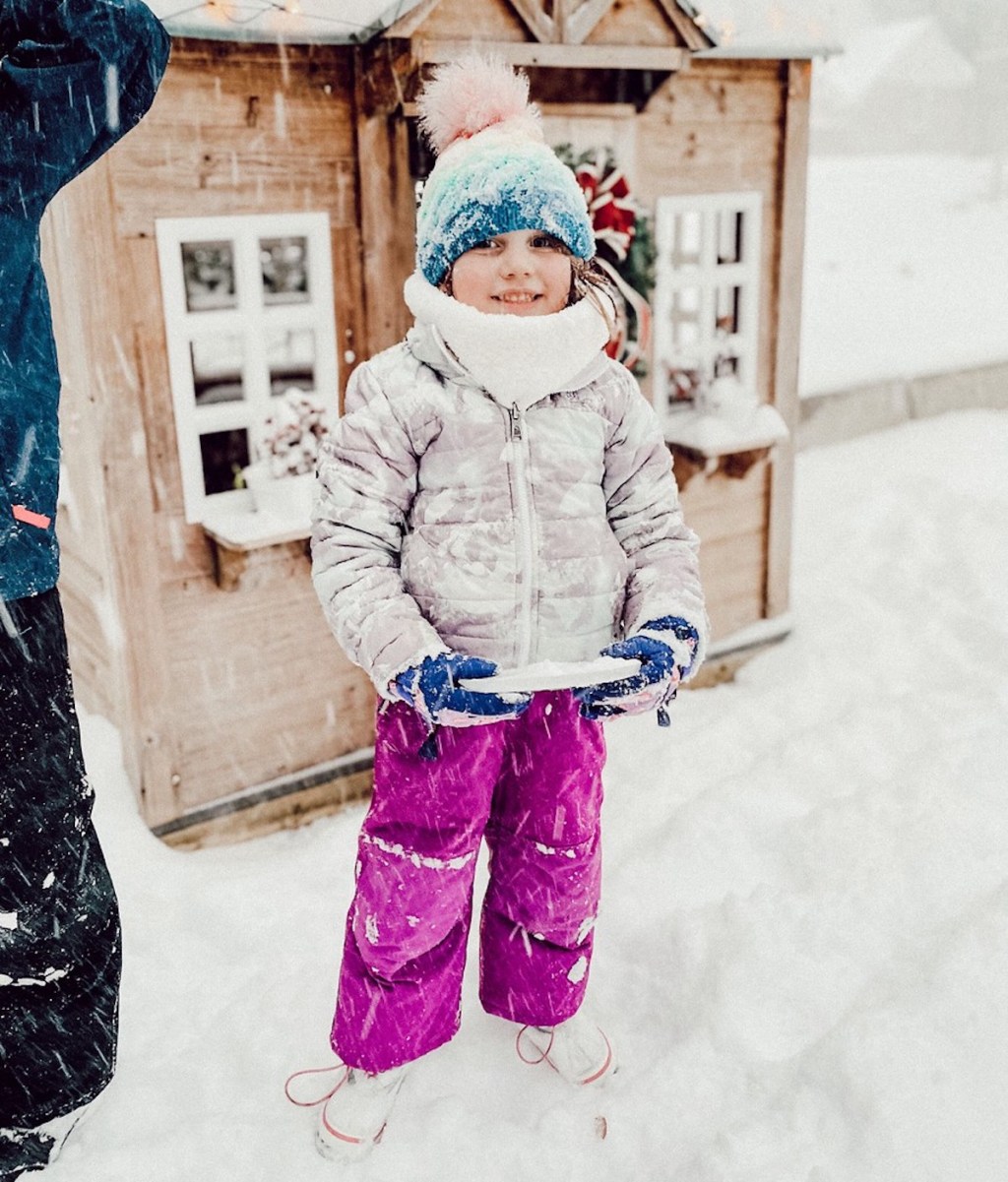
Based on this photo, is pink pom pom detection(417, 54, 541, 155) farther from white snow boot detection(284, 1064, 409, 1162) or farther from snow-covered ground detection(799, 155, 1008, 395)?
snow-covered ground detection(799, 155, 1008, 395)

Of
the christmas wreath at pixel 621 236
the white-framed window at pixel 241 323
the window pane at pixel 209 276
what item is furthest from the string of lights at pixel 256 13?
the window pane at pixel 209 276

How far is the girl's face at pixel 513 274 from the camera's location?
2.19 metres

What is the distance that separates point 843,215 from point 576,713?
78.5 ft

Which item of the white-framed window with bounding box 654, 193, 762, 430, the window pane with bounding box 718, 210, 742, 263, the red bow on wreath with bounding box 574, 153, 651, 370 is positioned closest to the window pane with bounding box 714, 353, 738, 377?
the white-framed window with bounding box 654, 193, 762, 430

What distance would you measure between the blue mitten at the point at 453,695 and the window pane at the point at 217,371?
218 inches

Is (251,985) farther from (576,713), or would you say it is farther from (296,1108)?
(576,713)

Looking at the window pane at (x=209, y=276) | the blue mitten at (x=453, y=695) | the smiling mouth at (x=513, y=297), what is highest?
the smiling mouth at (x=513, y=297)

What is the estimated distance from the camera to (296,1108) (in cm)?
257

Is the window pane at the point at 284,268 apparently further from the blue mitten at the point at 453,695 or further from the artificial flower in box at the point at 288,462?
the blue mitten at the point at 453,695

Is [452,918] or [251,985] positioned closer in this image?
[452,918]

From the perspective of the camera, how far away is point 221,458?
5441 mm

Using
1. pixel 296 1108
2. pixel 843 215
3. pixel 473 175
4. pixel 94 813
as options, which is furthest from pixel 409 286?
pixel 843 215

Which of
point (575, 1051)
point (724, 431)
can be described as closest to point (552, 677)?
point (575, 1051)

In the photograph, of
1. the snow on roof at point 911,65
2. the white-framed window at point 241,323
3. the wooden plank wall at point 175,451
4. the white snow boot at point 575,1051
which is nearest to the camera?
the white snow boot at point 575,1051
